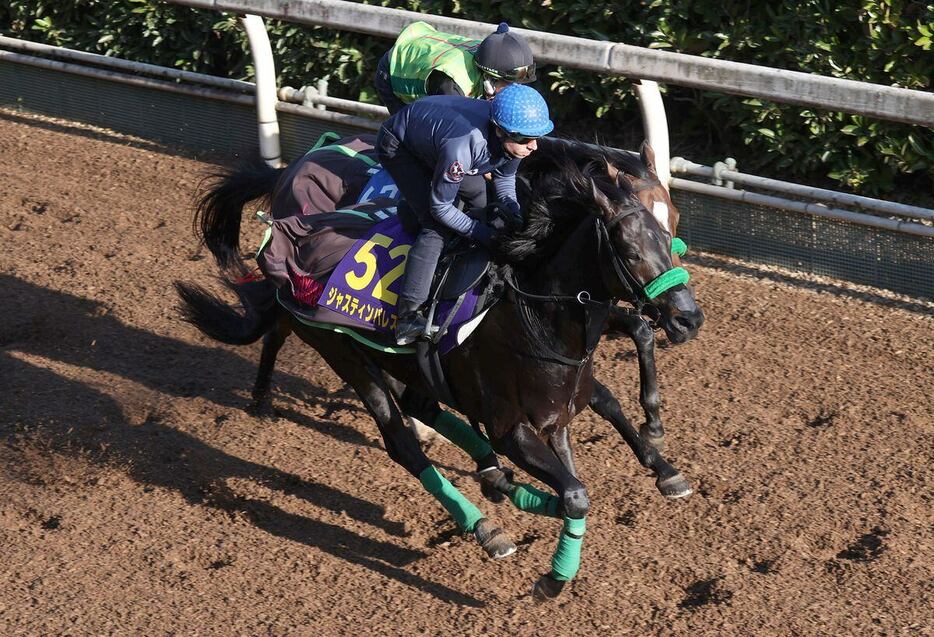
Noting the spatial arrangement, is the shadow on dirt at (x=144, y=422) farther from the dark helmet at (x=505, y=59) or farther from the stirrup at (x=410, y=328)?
the dark helmet at (x=505, y=59)

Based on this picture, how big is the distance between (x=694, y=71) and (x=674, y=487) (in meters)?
2.67

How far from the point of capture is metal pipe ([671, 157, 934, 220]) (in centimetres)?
674

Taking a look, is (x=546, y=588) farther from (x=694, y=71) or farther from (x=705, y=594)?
(x=694, y=71)

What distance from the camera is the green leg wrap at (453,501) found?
4844 millimetres

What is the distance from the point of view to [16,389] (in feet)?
20.9

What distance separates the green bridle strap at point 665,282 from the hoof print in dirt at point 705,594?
1.26 m

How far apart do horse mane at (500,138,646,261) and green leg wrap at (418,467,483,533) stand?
39.3 inches

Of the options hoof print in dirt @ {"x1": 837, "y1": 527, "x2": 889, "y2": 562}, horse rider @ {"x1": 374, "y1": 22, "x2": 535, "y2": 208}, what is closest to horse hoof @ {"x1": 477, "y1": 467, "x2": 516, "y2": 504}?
hoof print in dirt @ {"x1": 837, "y1": 527, "x2": 889, "y2": 562}

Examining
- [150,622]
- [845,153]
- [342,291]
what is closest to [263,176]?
[342,291]

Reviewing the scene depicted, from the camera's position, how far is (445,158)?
4.50 m

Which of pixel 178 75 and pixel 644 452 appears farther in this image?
pixel 178 75

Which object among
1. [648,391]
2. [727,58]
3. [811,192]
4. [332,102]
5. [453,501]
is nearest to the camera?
[453,501]

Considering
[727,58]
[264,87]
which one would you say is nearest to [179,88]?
[264,87]

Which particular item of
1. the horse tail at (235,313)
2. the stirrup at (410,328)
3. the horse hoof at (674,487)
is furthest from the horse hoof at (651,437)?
the horse tail at (235,313)
